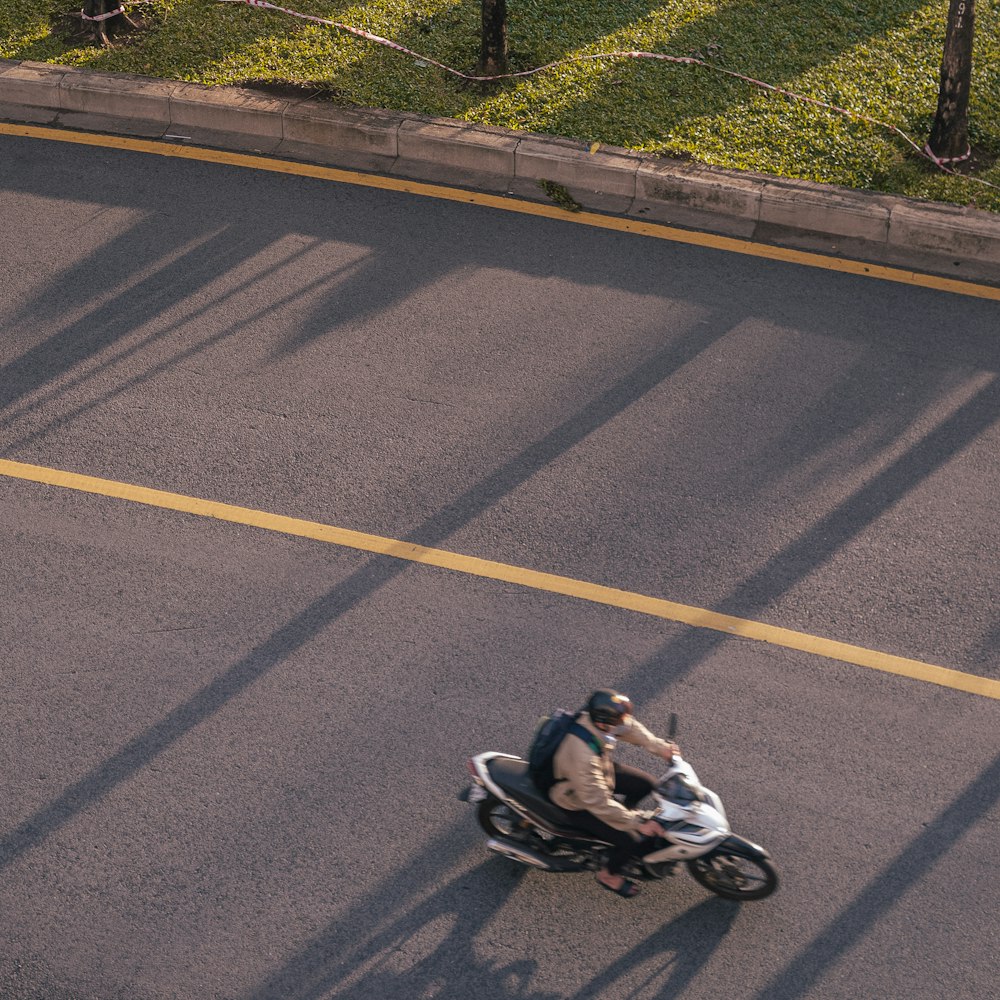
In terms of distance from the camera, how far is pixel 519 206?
9477 millimetres

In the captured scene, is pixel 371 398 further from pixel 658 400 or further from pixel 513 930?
pixel 513 930

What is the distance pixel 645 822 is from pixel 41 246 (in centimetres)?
626

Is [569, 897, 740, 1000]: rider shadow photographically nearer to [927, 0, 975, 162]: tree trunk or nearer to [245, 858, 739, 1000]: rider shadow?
[245, 858, 739, 1000]: rider shadow

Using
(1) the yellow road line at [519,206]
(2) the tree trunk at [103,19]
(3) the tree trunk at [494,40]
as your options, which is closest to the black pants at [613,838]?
(1) the yellow road line at [519,206]

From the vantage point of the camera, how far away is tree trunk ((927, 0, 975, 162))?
9.27 m

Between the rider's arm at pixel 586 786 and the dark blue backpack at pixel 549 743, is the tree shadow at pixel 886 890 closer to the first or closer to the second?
the rider's arm at pixel 586 786

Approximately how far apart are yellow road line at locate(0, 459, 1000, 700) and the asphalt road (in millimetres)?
70

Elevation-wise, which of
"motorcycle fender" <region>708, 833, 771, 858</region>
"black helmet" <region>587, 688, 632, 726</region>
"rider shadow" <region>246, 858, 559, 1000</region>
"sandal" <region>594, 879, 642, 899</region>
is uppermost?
"black helmet" <region>587, 688, 632, 726</region>

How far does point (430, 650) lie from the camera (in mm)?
6898

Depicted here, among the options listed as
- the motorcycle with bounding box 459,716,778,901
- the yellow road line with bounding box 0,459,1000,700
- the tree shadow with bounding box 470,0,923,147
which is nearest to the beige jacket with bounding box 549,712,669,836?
the motorcycle with bounding box 459,716,778,901

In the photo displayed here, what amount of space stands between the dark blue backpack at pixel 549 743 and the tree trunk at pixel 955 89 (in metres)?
6.10

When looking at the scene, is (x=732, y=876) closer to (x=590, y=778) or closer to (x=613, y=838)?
(x=613, y=838)

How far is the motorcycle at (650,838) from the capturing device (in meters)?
5.85

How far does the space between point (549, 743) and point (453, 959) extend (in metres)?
1.11
